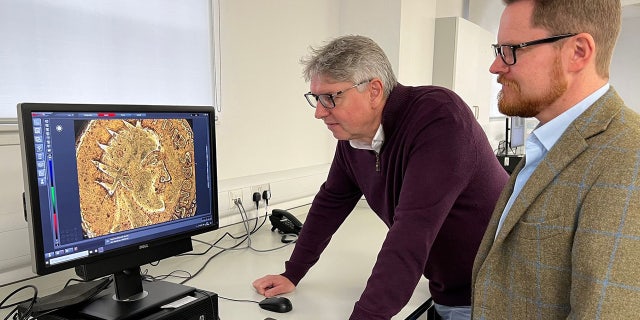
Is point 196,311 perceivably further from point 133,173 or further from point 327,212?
point 327,212

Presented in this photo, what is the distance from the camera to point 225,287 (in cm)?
138

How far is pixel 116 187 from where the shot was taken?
1.01 metres

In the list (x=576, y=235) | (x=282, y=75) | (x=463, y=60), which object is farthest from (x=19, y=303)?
(x=463, y=60)

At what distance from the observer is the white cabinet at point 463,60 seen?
3201 mm

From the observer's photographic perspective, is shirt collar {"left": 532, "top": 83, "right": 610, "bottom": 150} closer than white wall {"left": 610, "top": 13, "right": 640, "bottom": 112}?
Yes

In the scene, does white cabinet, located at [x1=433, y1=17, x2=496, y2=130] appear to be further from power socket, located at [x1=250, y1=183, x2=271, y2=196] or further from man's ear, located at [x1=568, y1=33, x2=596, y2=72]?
man's ear, located at [x1=568, y1=33, x2=596, y2=72]

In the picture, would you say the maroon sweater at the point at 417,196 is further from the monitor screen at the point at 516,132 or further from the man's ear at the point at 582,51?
the monitor screen at the point at 516,132

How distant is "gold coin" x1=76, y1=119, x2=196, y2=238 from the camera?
3.18 feet

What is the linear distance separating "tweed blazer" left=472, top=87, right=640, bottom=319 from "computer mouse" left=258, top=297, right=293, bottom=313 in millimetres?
515

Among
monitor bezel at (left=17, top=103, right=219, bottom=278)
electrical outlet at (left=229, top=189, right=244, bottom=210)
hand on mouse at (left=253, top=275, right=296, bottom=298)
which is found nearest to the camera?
monitor bezel at (left=17, top=103, right=219, bottom=278)

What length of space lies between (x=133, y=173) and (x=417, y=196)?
2.19 feet

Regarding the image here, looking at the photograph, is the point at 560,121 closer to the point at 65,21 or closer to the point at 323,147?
the point at 65,21

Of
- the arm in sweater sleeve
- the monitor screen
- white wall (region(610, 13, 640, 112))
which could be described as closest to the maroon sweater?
the arm in sweater sleeve

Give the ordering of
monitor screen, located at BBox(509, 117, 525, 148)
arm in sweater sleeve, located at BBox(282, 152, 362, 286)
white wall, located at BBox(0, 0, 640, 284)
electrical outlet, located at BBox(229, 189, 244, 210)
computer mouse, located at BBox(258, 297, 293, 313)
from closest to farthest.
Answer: computer mouse, located at BBox(258, 297, 293, 313)
arm in sweater sleeve, located at BBox(282, 152, 362, 286)
electrical outlet, located at BBox(229, 189, 244, 210)
white wall, located at BBox(0, 0, 640, 284)
monitor screen, located at BBox(509, 117, 525, 148)
